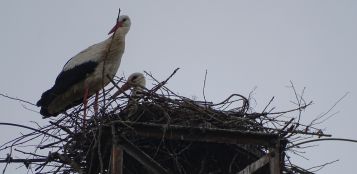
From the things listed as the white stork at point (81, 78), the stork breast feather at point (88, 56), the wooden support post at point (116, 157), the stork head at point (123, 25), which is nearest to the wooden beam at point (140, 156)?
the wooden support post at point (116, 157)

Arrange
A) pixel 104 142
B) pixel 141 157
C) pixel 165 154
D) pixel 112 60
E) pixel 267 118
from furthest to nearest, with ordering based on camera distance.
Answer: pixel 112 60 → pixel 267 118 → pixel 165 154 → pixel 104 142 → pixel 141 157

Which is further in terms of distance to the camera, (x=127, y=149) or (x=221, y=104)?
(x=221, y=104)

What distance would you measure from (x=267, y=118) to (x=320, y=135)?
0.97 m

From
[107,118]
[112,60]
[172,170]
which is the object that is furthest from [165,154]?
[112,60]

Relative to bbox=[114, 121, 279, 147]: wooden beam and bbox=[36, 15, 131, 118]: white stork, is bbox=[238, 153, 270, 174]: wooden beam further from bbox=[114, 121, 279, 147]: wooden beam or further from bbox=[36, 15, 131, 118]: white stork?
bbox=[36, 15, 131, 118]: white stork

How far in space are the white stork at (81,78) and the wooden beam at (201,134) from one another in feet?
10.6

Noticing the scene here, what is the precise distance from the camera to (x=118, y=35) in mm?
9539

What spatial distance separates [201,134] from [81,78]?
11.8 feet

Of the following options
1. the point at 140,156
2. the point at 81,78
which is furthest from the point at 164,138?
the point at 81,78

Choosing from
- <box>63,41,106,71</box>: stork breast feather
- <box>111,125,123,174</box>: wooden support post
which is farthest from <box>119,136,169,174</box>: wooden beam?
<box>63,41,106,71</box>: stork breast feather

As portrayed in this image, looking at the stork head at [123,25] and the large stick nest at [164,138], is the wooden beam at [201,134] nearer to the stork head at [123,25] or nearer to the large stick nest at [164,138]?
the large stick nest at [164,138]

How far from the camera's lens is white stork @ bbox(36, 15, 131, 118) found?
897 cm

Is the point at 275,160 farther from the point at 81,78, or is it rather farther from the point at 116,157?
the point at 81,78

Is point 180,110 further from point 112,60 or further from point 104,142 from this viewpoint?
point 112,60
